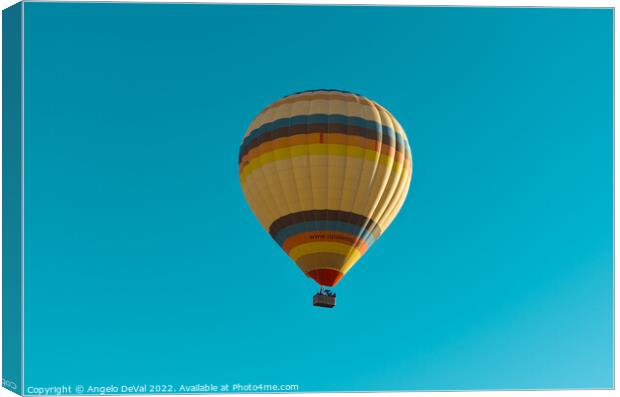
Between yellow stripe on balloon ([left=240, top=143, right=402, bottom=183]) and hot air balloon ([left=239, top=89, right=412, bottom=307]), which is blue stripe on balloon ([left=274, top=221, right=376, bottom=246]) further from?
yellow stripe on balloon ([left=240, top=143, right=402, bottom=183])

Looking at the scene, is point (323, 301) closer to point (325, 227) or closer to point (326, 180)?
point (325, 227)

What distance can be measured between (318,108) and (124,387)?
1159 cm

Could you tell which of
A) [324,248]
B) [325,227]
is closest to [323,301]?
[324,248]

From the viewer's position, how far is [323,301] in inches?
1378

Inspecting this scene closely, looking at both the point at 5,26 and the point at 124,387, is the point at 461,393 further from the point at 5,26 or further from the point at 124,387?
the point at 5,26

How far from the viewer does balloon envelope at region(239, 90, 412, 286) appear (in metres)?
34.6

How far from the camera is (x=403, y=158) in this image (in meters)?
35.6

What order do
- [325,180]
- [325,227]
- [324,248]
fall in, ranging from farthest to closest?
[324,248]
[325,227]
[325,180]

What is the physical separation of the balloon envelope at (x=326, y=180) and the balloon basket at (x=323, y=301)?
345 mm

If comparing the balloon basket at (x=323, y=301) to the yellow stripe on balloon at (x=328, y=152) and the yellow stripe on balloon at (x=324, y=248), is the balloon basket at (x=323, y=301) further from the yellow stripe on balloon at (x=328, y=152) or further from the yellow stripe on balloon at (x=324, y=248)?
the yellow stripe on balloon at (x=328, y=152)

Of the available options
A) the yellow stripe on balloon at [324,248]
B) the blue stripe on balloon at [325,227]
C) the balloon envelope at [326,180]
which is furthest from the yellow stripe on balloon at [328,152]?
→ the yellow stripe on balloon at [324,248]

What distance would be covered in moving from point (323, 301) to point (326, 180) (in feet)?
9.83

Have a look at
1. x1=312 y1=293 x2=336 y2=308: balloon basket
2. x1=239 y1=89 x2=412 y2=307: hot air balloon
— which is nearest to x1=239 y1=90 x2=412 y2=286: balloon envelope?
x1=239 y1=89 x2=412 y2=307: hot air balloon

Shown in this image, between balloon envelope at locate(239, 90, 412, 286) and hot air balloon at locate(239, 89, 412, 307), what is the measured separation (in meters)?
0.02
